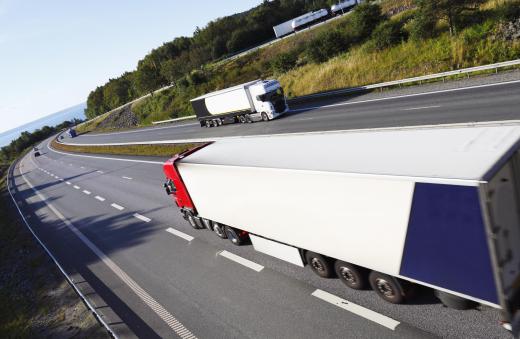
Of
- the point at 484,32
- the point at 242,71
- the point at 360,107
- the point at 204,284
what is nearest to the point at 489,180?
the point at 204,284

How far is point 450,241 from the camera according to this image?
5363 mm

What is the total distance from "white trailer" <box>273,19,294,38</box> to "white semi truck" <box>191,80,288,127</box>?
99.4 feet

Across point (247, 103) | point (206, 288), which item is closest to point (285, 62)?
point (247, 103)

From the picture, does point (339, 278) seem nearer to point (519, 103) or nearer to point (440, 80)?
point (519, 103)

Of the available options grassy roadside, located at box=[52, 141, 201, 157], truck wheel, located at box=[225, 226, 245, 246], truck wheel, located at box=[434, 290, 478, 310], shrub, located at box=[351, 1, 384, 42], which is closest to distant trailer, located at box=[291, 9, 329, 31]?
shrub, located at box=[351, 1, 384, 42]

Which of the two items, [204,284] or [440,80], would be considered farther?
[440,80]

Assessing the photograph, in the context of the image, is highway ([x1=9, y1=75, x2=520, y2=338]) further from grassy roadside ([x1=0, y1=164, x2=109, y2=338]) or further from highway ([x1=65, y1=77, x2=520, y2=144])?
grassy roadside ([x1=0, y1=164, x2=109, y2=338])

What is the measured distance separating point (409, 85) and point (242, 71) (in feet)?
116

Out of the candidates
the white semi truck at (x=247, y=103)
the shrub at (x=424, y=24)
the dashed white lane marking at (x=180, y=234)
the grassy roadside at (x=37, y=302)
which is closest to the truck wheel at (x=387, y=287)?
the grassy roadside at (x=37, y=302)

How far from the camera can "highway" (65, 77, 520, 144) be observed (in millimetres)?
16859

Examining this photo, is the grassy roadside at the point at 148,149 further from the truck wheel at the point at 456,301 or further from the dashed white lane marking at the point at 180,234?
the truck wheel at the point at 456,301

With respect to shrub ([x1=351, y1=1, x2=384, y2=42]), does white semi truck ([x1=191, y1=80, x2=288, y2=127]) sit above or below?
below

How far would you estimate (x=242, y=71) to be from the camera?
57.7m

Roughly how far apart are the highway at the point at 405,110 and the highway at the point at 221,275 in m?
0.09
